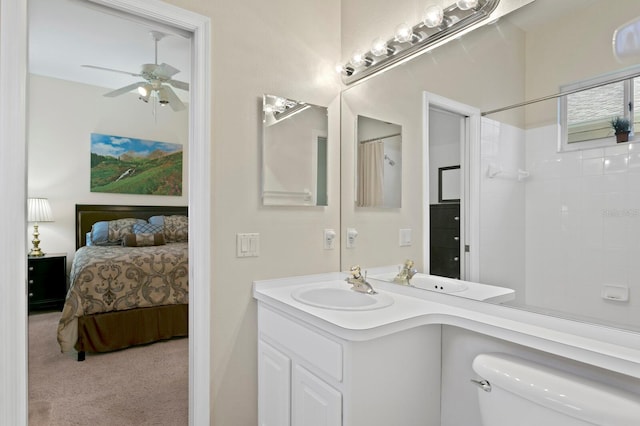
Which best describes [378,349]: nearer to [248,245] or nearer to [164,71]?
Result: [248,245]

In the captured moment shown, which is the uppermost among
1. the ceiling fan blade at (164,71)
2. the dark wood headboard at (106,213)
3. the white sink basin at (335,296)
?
the ceiling fan blade at (164,71)

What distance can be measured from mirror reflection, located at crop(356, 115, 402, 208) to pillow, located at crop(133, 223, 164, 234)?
3460mm

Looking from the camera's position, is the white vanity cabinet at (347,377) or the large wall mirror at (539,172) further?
the white vanity cabinet at (347,377)

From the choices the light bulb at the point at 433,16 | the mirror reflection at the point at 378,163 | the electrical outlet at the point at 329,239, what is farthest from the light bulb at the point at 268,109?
the light bulb at the point at 433,16

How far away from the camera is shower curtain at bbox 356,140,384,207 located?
1950 mm

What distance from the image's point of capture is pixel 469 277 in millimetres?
1446

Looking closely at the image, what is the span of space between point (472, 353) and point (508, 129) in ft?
2.82

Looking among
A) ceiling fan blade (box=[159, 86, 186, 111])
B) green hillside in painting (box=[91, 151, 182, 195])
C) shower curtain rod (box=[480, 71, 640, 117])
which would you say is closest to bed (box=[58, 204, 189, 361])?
green hillside in painting (box=[91, 151, 182, 195])

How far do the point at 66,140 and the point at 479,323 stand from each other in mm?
5170

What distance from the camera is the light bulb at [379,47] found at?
1.82m

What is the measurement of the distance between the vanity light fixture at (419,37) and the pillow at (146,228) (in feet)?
11.5

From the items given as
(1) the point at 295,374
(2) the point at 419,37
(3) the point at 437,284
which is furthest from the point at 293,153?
(1) the point at 295,374

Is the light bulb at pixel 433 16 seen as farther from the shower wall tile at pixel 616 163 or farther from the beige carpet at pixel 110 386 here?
the beige carpet at pixel 110 386

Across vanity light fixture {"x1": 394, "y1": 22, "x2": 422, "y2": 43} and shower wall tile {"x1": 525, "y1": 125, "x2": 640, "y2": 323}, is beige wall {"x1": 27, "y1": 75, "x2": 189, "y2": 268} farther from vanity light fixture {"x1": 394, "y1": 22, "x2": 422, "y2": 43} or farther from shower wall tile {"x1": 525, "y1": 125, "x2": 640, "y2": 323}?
shower wall tile {"x1": 525, "y1": 125, "x2": 640, "y2": 323}
